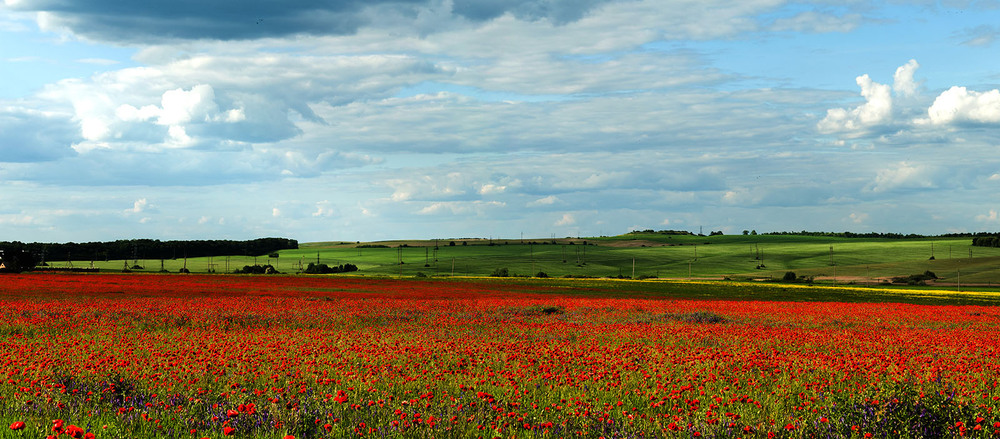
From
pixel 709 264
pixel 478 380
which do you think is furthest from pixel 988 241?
pixel 478 380

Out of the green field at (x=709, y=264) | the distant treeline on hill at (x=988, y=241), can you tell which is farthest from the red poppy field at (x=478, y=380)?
the distant treeline on hill at (x=988, y=241)

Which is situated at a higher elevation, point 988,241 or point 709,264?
point 988,241

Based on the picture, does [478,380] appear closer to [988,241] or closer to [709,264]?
[709,264]

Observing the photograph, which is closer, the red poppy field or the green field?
the red poppy field

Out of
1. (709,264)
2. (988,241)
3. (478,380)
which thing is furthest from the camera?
(988,241)

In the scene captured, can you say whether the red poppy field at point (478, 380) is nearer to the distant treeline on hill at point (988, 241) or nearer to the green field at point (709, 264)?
the green field at point (709, 264)

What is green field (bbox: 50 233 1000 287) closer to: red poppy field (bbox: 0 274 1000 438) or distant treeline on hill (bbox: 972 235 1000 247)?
distant treeline on hill (bbox: 972 235 1000 247)

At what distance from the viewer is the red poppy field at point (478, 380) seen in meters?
7.71

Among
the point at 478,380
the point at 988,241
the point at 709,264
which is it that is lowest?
Result: the point at 709,264

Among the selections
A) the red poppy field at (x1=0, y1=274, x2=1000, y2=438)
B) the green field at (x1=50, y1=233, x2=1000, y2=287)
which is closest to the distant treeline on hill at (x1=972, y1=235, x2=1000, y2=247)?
the green field at (x1=50, y1=233, x2=1000, y2=287)

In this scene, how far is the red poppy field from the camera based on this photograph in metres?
7.71

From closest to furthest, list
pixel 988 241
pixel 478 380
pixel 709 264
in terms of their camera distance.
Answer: pixel 478 380, pixel 709 264, pixel 988 241

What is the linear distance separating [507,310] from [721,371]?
1926 centimetres

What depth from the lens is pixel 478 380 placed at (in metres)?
11.2
